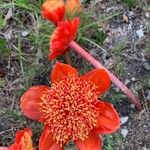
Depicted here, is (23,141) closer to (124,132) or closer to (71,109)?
(71,109)

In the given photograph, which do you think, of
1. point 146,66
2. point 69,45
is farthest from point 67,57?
point 146,66

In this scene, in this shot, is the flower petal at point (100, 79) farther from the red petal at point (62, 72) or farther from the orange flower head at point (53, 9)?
the orange flower head at point (53, 9)

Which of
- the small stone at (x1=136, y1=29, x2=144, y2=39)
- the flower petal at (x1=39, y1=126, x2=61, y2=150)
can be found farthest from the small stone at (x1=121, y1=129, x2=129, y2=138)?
the small stone at (x1=136, y1=29, x2=144, y2=39)

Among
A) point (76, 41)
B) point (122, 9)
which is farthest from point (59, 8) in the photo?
point (122, 9)

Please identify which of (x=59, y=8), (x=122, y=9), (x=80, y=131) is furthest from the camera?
(x=122, y=9)

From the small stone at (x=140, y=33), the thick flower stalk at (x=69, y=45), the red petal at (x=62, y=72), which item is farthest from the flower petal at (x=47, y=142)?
the small stone at (x=140, y=33)

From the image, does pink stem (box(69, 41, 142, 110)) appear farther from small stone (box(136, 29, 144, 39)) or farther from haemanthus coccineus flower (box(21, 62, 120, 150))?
small stone (box(136, 29, 144, 39))

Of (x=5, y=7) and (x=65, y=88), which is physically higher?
(x=5, y=7)

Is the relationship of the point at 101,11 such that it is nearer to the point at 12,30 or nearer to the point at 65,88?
the point at 12,30
